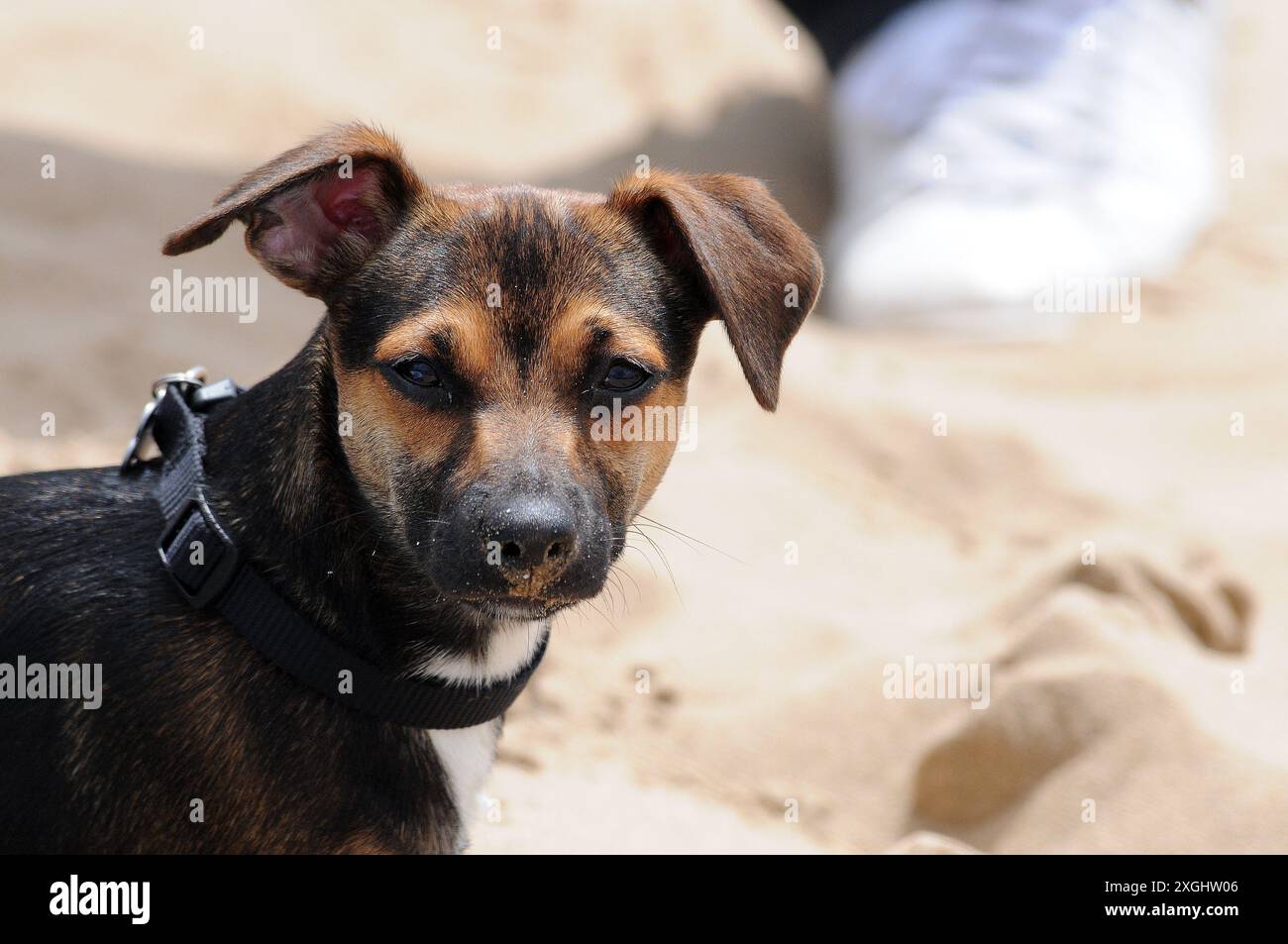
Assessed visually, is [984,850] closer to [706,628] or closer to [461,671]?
[706,628]

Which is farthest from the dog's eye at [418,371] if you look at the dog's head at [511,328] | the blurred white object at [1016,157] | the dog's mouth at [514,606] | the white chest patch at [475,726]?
the blurred white object at [1016,157]

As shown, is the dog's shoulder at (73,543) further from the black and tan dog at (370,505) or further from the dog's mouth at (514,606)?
the dog's mouth at (514,606)

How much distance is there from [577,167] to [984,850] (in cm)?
641

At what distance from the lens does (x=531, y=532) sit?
2.75m

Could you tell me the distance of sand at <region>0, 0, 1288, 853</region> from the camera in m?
4.52

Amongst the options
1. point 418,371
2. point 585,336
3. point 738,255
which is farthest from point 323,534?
point 738,255

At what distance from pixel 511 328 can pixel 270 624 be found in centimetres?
78

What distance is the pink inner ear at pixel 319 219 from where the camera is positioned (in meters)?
3.15

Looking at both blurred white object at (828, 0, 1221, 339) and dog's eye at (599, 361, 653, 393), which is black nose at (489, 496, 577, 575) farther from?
blurred white object at (828, 0, 1221, 339)

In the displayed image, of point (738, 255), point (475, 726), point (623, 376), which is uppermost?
point (738, 255)

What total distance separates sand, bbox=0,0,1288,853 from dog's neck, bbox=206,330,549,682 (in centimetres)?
119

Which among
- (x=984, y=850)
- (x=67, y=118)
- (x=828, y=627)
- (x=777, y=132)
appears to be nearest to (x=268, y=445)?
(x=984, y=850)

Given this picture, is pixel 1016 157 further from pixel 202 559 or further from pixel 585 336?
pixel 202 559

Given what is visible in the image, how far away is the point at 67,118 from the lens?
26.5 ft
